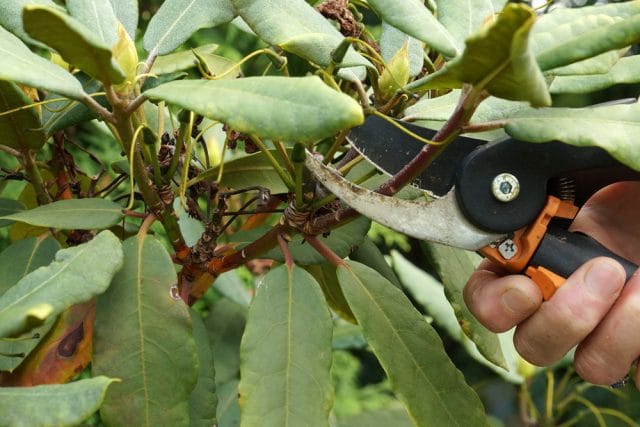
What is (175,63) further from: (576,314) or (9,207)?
(576,314)

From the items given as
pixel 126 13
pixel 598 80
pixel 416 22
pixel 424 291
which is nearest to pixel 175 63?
pixel 126 13

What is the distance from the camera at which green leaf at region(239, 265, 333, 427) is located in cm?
59

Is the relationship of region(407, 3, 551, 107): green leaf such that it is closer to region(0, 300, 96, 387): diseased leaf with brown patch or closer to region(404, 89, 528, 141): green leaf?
region(404, 89, 528, 141): green leaf

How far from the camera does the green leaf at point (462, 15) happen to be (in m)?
0.60

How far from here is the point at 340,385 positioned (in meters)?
1.66

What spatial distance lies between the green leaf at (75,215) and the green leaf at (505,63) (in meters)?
0.33

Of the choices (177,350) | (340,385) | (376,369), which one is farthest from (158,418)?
(376,369)

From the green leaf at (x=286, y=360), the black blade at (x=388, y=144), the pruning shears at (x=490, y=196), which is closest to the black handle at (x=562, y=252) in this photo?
the pruning shears at (x=490, y=196)

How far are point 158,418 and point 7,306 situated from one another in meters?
0.16

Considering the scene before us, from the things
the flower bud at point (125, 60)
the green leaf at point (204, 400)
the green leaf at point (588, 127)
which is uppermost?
the flower bud at point (125, 60)

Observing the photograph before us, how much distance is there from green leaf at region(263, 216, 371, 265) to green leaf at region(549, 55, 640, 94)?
0.78 ft

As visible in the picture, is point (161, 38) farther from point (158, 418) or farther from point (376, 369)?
point (376, 369)

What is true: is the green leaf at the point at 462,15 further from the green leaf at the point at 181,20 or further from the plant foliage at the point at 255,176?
the green leaf at the point at 181,20

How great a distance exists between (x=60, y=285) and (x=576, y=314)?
44cm
